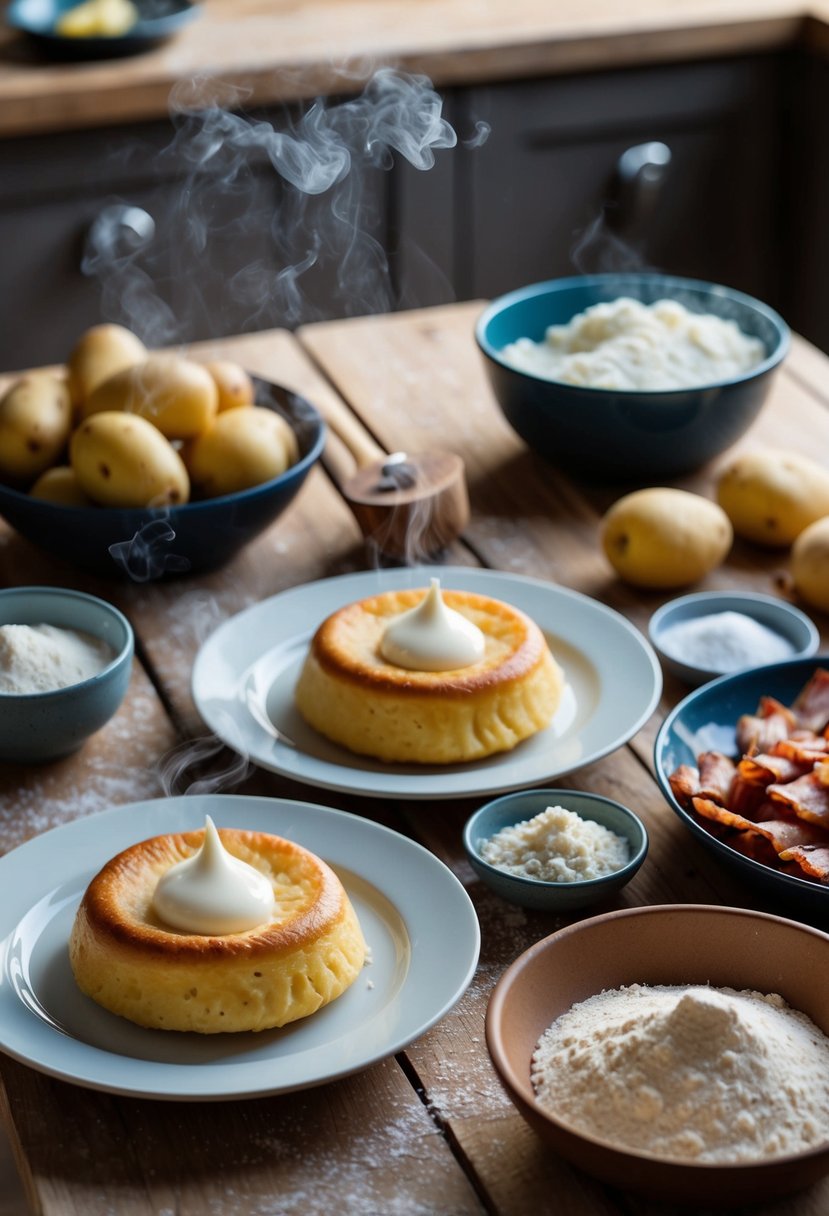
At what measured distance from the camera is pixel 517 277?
3.24 meters

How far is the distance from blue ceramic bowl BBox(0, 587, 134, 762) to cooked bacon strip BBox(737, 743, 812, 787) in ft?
1.80

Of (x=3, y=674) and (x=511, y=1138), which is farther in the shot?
(x=3, y=674)

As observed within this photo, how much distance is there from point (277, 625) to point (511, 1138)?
2.22 ft

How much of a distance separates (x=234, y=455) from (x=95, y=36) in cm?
158

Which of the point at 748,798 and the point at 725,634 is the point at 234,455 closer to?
the point at 725,634

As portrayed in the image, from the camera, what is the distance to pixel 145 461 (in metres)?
1.51

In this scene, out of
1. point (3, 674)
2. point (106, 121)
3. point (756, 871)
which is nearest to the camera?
point (756, 871)

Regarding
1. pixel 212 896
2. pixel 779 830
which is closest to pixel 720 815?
pixel 779 830

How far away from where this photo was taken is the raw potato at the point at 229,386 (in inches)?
65.1

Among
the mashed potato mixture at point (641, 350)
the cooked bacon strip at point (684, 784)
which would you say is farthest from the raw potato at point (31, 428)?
the cooked bacon strip at point (684, 784)

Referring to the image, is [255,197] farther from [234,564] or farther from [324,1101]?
[324,1101]

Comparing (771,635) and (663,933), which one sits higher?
(663,933)

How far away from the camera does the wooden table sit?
0.90 metres

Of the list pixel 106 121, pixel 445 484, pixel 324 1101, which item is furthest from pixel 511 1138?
pixel 106 121
